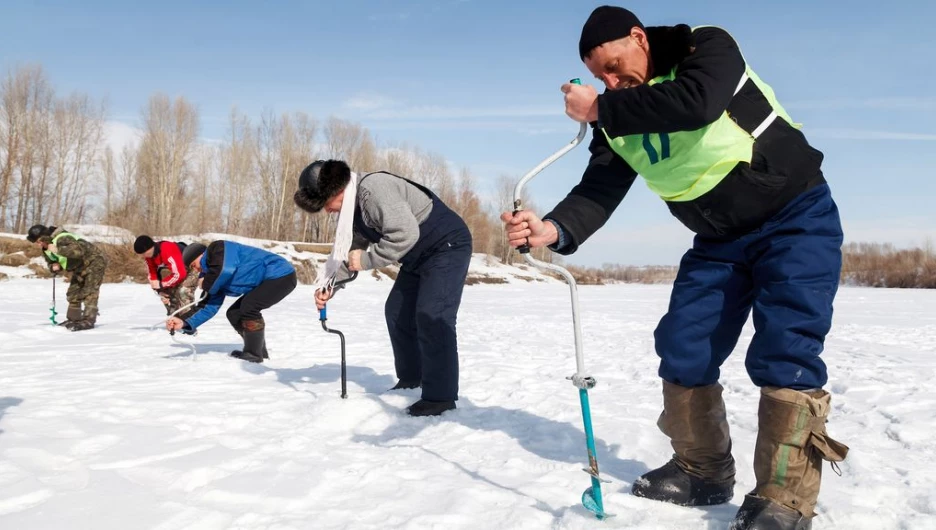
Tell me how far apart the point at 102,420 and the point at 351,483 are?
1.89 m

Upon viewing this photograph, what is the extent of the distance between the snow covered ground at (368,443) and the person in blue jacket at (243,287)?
1.10ft

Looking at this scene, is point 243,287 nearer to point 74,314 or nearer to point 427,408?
point 427,408

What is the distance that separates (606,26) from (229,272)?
512 centimetres

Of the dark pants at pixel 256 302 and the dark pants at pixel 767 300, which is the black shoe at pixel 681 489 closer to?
the dark pants at pixel 767 300

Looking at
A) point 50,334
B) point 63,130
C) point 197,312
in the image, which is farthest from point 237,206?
point 197,312

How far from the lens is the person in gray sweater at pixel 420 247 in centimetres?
394

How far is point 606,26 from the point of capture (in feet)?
6.93

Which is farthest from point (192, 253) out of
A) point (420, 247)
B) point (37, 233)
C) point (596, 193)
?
point (596, 193)

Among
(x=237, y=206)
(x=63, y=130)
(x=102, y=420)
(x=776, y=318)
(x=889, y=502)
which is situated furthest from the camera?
(x=237, y=206)

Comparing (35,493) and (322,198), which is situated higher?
(322,198)

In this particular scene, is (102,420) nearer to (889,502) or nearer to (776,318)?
(776,318)

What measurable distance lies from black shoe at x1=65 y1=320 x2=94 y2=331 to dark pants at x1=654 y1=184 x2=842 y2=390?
9114 mm

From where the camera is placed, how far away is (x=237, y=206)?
1662 inches

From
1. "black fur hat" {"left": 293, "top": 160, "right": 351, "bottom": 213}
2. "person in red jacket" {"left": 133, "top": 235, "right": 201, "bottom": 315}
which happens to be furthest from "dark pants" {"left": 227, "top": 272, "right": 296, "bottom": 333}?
"black fur hat" {"left": 293, "top": 160, "right": 351, "bottom": 213}
